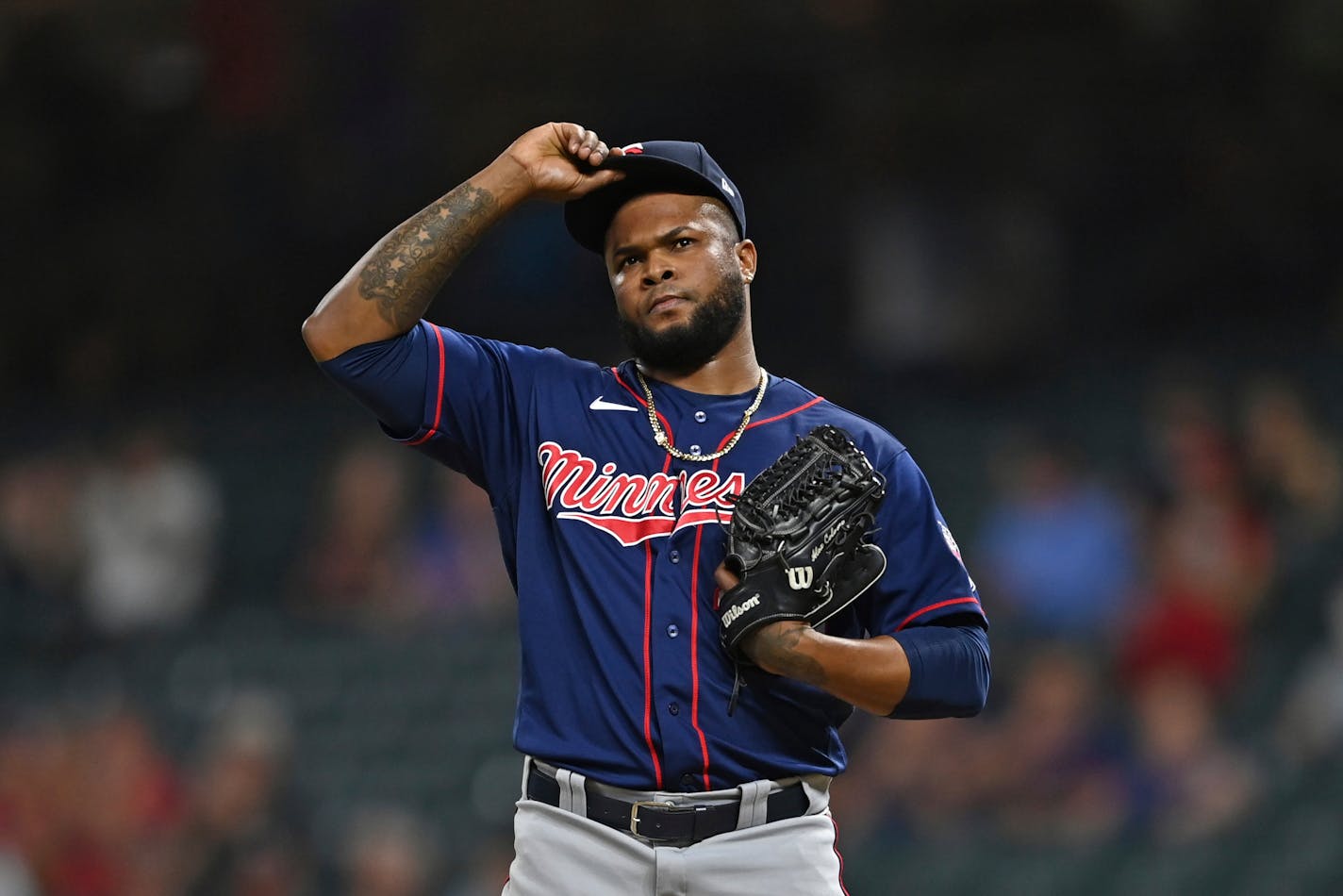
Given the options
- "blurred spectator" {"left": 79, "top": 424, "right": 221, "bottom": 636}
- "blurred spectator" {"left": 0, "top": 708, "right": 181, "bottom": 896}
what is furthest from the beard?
"blurred spectator" {"left": 79, "top": 424, "right": 221, "bottom": 636}

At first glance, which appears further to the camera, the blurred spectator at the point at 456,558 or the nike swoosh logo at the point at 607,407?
the blurred spectator at the point at 456,558

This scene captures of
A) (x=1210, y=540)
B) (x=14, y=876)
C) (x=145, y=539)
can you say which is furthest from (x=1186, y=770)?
(x=145, y=539)

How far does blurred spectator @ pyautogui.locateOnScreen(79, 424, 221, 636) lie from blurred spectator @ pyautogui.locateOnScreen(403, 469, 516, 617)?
45.9 inches

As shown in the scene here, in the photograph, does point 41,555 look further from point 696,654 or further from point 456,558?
point 696,654

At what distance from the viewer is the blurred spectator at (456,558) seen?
7.25 m

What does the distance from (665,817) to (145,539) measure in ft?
19.8

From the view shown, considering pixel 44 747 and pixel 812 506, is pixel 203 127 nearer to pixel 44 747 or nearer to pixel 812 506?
pixel 44 747

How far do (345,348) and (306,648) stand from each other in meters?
5.37

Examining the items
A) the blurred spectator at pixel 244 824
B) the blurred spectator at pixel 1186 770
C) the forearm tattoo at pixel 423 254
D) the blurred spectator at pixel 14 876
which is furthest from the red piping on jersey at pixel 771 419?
the blurred spectator at pixel 14 876

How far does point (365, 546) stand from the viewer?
754cm

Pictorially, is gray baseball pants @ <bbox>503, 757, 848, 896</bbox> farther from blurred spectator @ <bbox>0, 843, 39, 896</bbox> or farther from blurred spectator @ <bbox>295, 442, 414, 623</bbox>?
blurred spectator @ <bbox>295, 442, 414, 623</bbox>

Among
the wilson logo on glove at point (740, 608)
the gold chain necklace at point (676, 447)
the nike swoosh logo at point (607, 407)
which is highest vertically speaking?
the nike swoosh logo at point (607, 407)

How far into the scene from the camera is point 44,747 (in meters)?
7.09

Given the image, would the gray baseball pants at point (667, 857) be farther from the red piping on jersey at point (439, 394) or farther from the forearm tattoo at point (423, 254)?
the forearm tattoo at point (423, 254)
